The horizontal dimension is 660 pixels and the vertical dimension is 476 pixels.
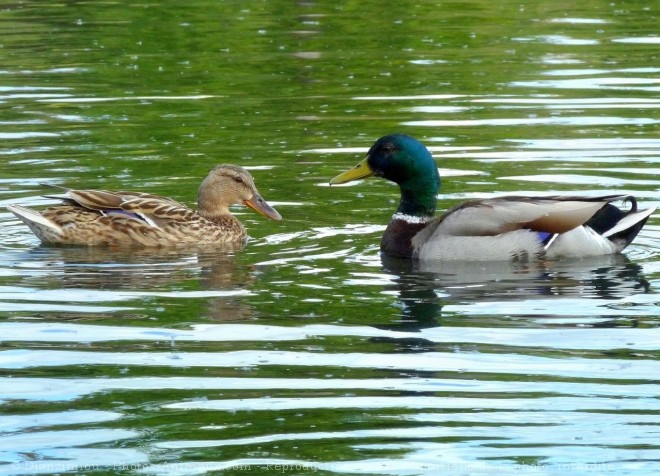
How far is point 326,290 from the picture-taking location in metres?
10.6

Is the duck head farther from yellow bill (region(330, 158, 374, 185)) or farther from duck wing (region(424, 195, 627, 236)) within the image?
duck wing (region(424, 195, 627, 236))

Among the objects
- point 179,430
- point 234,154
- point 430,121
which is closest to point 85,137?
point 234,154

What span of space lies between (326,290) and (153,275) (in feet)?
4.64

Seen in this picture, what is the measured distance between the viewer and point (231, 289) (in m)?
10.8

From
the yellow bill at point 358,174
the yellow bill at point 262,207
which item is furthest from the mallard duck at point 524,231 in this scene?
the yellow bill at point 262,207

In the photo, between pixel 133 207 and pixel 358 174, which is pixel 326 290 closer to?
pixel 358 174

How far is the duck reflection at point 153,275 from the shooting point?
10.4 metres

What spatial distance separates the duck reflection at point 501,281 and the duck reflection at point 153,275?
41.5 inches

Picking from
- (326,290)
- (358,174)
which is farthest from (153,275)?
(358,174)

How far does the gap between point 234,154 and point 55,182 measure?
2.05 metres

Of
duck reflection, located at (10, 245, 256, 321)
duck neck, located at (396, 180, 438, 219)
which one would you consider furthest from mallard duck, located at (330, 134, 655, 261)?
duck reflection, located at (10, 245, 256, 321)

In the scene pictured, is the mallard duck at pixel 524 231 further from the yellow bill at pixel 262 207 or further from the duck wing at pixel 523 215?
the yellow bill at pixel 262 207

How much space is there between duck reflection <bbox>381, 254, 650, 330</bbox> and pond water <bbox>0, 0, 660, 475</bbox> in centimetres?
3

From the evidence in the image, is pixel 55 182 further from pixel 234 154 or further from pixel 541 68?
pixel 541 68
